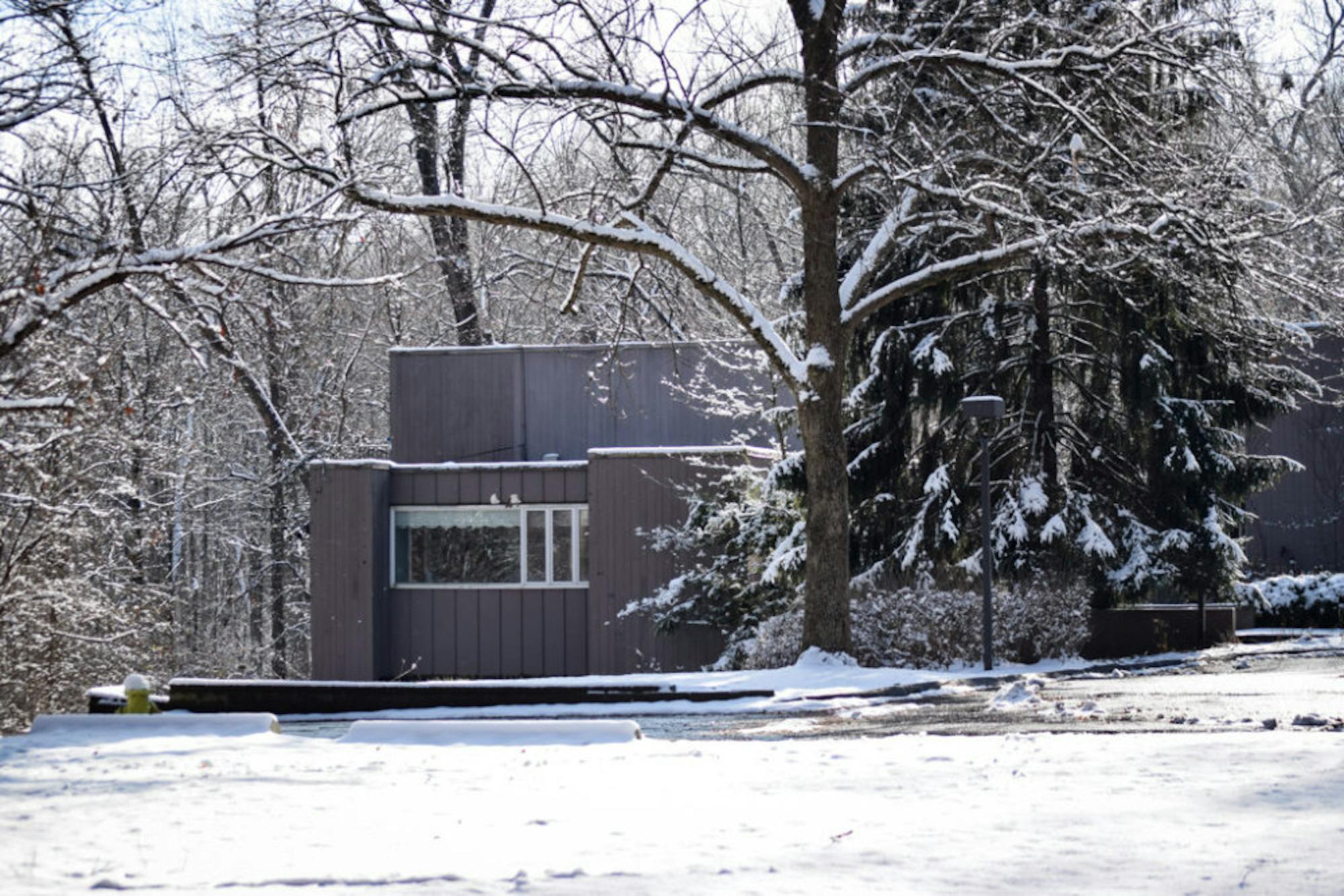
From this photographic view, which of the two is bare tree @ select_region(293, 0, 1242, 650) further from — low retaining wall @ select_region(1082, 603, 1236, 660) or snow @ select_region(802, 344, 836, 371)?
low retaining wall @ select_region(1082, 603, 1236, 660)

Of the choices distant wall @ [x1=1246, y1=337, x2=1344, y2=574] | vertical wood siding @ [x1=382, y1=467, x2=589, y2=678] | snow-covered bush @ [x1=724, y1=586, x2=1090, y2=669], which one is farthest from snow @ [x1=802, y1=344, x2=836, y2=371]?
distant wall @ [x1=1246, y1=337, x2=1344, y2=574]

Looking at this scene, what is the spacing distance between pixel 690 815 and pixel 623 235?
11738 mm

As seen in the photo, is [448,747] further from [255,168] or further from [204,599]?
[204,599]

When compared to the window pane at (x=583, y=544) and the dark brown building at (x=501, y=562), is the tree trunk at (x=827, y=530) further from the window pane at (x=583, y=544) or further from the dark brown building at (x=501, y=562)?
the window pane at (x=583, y=544)

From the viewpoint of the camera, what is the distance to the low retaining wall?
963 inches

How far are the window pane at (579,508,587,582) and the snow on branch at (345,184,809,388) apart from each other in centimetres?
785

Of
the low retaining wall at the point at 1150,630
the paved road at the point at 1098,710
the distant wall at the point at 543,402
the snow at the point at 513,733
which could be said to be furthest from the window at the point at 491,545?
the snow at the point at 513,733

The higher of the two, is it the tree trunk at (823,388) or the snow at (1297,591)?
the tree trunk at (823,388)

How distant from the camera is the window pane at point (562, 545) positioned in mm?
26516

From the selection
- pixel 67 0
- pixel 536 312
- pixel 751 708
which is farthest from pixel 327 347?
pixel 67 0

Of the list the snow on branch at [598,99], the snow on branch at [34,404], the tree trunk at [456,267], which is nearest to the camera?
the snow on branch at [34,404]

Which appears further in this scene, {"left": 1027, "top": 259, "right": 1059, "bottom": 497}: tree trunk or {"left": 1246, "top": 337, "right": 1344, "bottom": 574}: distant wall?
{"left": 1246, "top": 337, "right": 1344, "bottom": 574}: distant wall

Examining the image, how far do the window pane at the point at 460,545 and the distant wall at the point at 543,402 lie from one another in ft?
9.56

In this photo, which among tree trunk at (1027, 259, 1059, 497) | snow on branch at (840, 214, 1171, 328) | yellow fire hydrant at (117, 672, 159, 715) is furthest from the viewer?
tree trunk at (1027, 259, 1059, 497)
